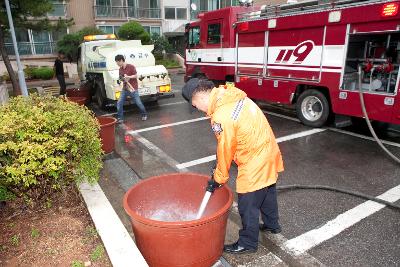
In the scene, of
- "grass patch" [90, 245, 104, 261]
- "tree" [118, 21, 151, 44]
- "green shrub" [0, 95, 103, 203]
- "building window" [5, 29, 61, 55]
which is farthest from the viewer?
"building window" [5, 29, 61, 55]

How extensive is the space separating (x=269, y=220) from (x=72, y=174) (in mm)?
2163

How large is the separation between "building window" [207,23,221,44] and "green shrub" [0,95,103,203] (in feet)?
23.1

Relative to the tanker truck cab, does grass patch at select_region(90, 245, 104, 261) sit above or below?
below

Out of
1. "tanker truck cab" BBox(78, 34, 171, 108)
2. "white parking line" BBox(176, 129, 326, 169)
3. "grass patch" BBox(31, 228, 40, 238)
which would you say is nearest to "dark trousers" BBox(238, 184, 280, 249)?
"grass patch" BBox(31, 228, 40, 238)

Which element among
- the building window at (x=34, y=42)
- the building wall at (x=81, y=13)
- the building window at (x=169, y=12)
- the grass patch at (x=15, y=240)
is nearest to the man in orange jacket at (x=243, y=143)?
the grass patch at (x=15, y=240)

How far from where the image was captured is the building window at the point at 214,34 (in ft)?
32.4

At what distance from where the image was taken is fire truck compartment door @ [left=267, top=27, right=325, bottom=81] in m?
6.92

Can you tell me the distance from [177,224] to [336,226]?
7.08 feet

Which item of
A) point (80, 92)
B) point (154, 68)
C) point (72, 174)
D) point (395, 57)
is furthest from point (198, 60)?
point (72, 174)

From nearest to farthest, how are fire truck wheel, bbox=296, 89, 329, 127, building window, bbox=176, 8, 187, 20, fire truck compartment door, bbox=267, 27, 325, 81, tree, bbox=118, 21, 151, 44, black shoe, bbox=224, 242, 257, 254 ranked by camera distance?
black shoe, bbox=224, 242, 257, 254, fire truck compartment door, bbox=267, 27, 325, 81, fire truck wheel, bbox=296, 89, 329, 127, tree, bbox=118, 21, 151, 44, building window, bbox=176, 8, 187, 20

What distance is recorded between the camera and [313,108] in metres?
7.65

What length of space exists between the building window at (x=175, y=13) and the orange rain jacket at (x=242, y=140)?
31.1 m

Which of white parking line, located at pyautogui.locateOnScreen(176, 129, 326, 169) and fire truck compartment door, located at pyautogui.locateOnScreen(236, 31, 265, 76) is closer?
white parking line, located at pyautogui.locateOnScreen(176, 129, 326, 169)

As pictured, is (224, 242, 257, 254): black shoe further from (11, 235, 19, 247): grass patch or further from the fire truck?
the fire truck
